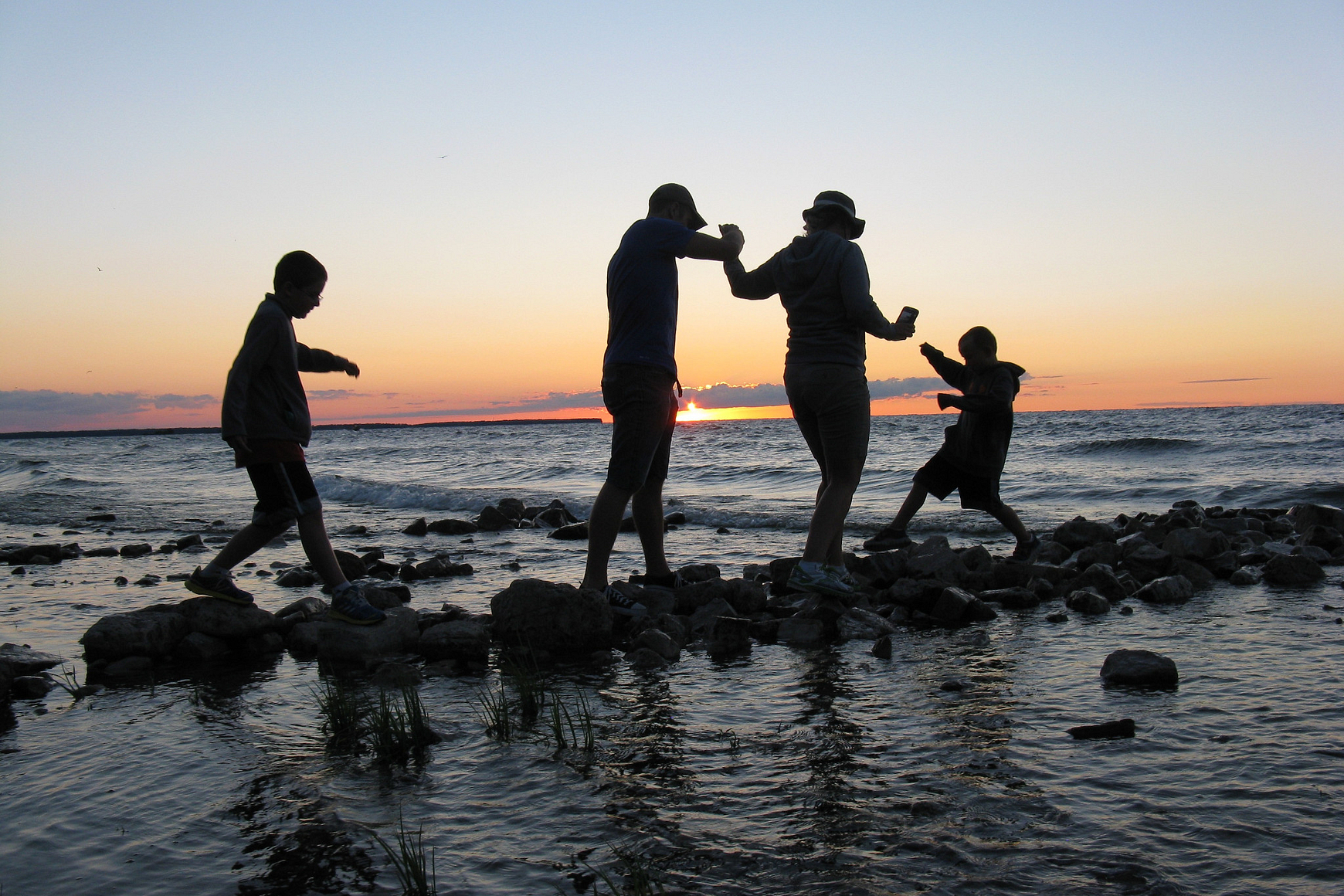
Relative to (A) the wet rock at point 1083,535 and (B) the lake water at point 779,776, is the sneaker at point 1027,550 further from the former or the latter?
(B) the lake water at point 779,776

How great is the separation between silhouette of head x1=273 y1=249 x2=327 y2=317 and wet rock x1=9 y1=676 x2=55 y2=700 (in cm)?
197

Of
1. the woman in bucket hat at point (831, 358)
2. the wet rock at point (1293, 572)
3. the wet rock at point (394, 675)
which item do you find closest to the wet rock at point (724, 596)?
the woman in bucket hat at point (831, 358)

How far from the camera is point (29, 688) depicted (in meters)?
3.72

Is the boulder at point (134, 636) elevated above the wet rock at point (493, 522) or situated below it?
above

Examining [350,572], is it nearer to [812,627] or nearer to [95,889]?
[812,627]

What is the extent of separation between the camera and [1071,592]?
5.17 meters

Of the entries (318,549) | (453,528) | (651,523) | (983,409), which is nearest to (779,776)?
(651,523)

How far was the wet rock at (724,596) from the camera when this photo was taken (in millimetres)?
5059

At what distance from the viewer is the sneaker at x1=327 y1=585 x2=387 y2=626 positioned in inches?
173

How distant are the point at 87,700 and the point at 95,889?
6.25ft

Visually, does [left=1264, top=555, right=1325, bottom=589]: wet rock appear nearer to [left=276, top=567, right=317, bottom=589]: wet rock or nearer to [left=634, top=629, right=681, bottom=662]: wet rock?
[left=634, top=629, right=681, bottom=662]: wet rock

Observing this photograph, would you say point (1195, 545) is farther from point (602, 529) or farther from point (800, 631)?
point (602, 529)

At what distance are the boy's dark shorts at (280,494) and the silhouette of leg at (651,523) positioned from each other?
66.0 inches

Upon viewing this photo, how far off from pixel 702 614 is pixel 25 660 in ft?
10.4
